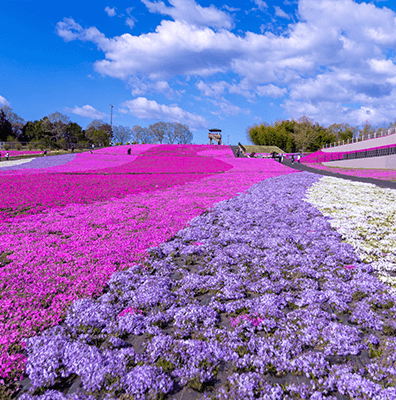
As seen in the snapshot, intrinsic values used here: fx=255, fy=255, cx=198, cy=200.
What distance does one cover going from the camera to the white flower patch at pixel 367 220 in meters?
6.48

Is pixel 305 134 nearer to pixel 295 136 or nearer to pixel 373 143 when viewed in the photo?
pixel 295 136

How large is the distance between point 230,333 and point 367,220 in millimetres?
8207

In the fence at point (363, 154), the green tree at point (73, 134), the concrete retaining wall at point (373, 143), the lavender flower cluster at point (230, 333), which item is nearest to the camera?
the lavender flower cluster at point (230, 333)

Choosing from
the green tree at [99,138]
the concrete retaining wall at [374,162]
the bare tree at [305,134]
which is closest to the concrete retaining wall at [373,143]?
the concrete retaining wall at [374,162]

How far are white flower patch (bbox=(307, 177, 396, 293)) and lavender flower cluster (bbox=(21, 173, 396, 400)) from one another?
1.40ft

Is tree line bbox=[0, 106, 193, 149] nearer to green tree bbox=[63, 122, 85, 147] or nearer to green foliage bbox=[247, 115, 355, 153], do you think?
green tree bbox=[63, 122, 85, 147]

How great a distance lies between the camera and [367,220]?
31.4ft

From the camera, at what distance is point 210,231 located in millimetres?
8859

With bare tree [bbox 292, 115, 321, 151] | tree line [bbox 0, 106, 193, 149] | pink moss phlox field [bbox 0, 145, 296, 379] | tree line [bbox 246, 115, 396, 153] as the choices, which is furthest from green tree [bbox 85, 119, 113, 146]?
pink moss phlox field [bbox 0, 145, 296, 379]

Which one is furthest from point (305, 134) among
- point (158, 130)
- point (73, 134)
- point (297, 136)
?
point (73, 134)

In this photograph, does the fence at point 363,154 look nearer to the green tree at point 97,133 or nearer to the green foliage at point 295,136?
the green foliage at point 295,136

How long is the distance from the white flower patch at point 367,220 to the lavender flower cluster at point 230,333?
1.40 feet

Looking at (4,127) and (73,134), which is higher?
(4,127)

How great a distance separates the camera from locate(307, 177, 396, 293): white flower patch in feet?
21.3
